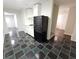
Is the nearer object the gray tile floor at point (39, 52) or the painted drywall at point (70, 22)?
the gray tile floor at point (39, 52)

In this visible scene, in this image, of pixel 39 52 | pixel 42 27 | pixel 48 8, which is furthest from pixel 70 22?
pixel 39 52

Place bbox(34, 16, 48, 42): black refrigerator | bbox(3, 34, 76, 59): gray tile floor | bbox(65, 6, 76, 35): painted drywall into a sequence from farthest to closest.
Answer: bbox(65, 6, 76, 35): painted drywall, bbox(34, 16, 48, 42): black refrigerator, bbox(3, 34, 76, 59): gray tile floor

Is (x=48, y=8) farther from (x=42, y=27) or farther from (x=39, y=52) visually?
(x=39, y=52)

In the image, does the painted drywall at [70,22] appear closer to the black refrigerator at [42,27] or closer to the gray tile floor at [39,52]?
the gray tile floor at [39,52]

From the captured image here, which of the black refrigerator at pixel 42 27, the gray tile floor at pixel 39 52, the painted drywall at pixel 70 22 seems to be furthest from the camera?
the painted drywall at pixel 70 22

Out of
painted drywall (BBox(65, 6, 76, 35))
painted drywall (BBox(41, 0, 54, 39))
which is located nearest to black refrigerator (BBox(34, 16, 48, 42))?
painted drywall (BBox(41, 0, 54, 39))

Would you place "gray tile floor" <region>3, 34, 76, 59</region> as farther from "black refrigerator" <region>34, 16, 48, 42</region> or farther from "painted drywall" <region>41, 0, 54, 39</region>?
"painted drywall" <region>41, 0, 54, 39</region>

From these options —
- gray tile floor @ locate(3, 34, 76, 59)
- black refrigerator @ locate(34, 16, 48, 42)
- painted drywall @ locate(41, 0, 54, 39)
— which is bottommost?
gray tile floor @ locate(3, 34, 76, 59)

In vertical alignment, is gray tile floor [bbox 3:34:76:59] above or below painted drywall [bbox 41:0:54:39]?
below

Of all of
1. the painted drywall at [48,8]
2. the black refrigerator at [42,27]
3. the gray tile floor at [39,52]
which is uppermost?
the painted drywall at [48,8]

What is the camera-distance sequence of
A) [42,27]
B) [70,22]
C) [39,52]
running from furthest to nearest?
[70,22] < [42,27] < [39,52]

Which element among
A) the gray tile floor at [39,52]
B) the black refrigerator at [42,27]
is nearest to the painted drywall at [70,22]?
the gray tile floor at [39,52]

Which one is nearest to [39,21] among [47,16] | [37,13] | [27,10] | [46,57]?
[47,16]

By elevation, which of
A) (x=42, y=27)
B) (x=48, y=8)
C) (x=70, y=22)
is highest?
(x=48, y=8)
